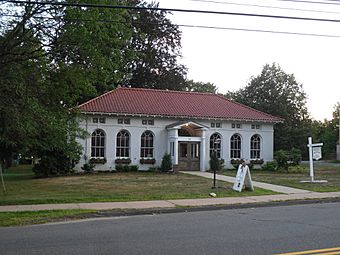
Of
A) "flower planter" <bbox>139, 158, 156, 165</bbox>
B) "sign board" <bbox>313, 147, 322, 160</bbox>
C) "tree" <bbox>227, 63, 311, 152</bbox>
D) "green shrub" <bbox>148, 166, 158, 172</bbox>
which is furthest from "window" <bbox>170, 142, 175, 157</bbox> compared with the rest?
"tree" <bbox>227, 63, 311, 152</bbox>

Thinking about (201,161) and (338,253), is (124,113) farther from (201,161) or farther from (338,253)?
(338,253)

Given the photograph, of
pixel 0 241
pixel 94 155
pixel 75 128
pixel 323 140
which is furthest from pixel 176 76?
pixel 323 140

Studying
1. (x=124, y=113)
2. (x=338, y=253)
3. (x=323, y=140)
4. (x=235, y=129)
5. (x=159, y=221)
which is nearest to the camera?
(x=338, y=253)

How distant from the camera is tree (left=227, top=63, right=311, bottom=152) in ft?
180

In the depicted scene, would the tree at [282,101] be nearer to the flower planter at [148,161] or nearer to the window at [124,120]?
the flower planter at [148,161]

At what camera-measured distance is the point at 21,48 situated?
15.4 m

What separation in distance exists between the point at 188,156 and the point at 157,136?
2.78 m

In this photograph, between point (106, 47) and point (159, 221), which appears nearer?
point (159, 221)

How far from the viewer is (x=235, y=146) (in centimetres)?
3409

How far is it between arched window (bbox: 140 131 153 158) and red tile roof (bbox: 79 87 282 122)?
5.60 ft

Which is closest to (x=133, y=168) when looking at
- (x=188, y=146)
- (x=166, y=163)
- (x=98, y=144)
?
(x=166, y=163)

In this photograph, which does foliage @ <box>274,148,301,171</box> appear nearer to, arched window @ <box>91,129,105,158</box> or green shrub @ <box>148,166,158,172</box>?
green shrub @ <box>148,166,158,172</box>

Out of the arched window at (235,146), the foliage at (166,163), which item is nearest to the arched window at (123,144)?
the foliage at (166,163)

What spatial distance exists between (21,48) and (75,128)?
665cm
